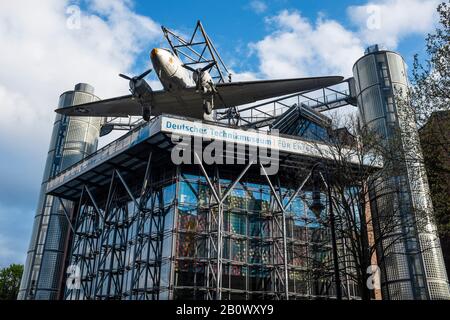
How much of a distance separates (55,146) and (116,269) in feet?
81.0

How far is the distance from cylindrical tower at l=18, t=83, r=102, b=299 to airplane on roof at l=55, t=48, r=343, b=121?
602 inches

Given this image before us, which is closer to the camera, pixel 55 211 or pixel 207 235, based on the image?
pixel 207 235

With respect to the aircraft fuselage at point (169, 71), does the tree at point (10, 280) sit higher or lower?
lower

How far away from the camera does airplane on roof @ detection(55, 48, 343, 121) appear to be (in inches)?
1345

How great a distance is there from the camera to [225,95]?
39.2m

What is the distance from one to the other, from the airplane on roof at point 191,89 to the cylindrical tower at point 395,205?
7920 mm

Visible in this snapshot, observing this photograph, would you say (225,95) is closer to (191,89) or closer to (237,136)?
(191,89)

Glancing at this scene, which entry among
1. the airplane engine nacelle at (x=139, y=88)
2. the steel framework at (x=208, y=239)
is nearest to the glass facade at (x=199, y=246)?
the steel framework at (x=208, y=239)

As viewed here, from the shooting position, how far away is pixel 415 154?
2092 cm

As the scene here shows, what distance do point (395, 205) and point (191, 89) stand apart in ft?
67.9

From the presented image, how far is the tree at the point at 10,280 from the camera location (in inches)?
3081

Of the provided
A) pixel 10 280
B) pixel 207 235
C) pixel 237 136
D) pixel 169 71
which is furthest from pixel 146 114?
pixel 10 280

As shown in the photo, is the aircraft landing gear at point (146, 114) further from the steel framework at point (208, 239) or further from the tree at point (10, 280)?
the tree at point (10, 280)
